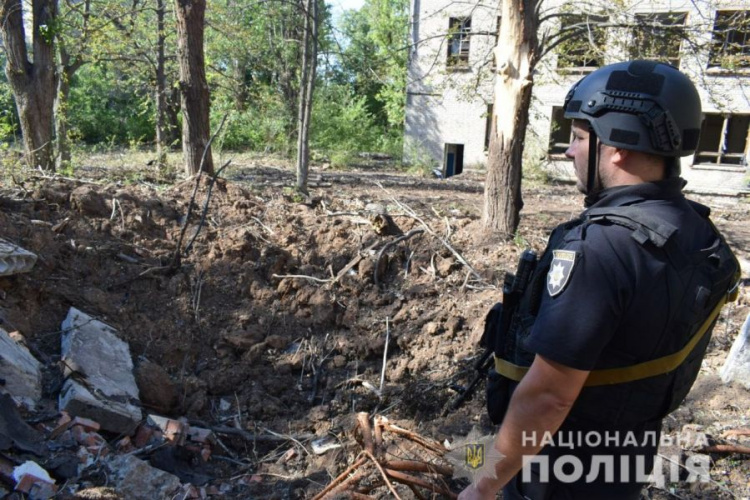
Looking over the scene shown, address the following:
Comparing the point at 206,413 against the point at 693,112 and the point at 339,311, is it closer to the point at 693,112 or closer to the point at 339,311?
the point at 339,311

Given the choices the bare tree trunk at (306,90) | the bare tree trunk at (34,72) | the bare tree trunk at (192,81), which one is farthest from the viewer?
the bare tree trunk at (34,72)

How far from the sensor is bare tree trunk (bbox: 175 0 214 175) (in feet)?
24.7

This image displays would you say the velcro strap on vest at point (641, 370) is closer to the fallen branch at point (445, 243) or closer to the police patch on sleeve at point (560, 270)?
the police patch on sleeve at point (560, 270)

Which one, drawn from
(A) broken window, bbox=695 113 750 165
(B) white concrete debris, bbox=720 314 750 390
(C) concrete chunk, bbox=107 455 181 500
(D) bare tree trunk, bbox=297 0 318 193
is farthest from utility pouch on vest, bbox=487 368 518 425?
(A) broken window, bbox=695 113 750 165

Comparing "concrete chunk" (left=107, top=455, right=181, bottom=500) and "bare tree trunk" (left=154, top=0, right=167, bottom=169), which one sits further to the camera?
"bare tree trunk" (left=154, top=0, right=167, bottom=169)

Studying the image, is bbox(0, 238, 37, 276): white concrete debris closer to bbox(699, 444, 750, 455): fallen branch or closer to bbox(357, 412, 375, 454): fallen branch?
bbox(357, 412, 375, 454): fallen branch

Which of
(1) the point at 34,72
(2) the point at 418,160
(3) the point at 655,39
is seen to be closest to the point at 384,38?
(2) the point at 418,160

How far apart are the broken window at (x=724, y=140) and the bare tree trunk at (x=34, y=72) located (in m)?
18.3

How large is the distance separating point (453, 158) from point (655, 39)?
14937mm

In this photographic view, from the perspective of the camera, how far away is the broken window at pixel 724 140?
18172mm

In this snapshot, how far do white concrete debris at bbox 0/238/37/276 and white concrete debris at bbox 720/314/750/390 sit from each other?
543cm

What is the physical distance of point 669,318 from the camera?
150 cm

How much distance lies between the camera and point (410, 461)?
9.10 ft

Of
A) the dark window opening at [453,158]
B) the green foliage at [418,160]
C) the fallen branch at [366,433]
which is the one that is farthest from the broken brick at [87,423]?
the dark window opening at [453,158]
